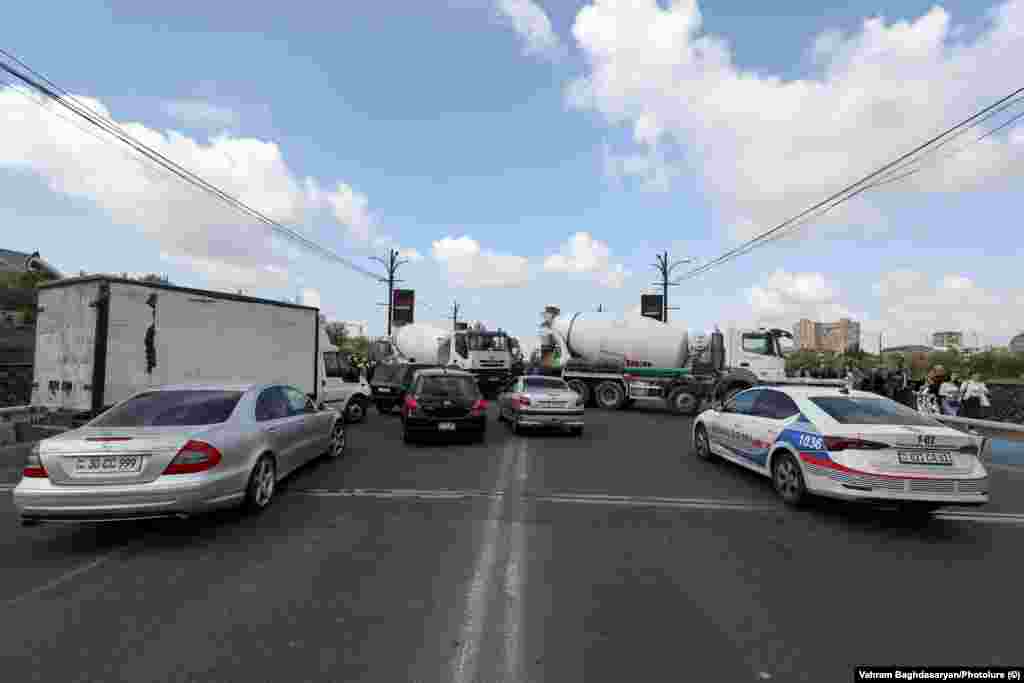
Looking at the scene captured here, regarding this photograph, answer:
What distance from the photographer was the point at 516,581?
12.5ft

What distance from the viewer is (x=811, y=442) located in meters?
5.59

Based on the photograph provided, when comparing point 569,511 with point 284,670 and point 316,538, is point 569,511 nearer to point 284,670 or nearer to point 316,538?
point 316,538

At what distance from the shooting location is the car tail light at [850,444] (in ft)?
16.6

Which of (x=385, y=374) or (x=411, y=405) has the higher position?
(x=385, y=374)

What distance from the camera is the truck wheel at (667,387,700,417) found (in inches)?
649

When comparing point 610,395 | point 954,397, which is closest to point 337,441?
point 610,395

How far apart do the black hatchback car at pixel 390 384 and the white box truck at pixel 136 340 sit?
15.8ft

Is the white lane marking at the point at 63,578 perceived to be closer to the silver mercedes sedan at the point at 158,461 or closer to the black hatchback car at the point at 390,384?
the silver mercedes sedan at the point at 158,461

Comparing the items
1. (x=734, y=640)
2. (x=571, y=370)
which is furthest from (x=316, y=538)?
(x=571, y=370)

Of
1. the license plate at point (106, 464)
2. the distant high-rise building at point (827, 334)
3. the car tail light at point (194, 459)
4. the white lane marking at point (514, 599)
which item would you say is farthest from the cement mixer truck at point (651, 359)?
the distant high-rise building at point (827, 334)

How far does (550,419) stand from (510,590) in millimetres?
7566

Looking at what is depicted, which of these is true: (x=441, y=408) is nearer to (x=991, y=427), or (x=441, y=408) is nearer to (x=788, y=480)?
(x=788, y=480)

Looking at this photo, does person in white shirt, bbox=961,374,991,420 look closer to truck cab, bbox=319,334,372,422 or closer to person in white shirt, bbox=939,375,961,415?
person in white shirt, bbox=939,375,961,415

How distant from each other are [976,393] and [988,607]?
13667mm
